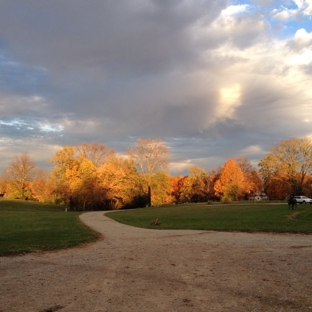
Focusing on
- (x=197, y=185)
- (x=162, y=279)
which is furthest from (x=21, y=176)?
(x=162, y=279)

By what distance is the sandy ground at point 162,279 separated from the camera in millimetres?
5352

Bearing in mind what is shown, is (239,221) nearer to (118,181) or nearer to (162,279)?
(162,279)

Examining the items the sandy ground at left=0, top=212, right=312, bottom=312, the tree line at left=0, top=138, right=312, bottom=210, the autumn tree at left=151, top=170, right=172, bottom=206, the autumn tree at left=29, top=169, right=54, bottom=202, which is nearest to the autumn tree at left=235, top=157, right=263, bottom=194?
the tree line at left=0, top=138, right=312, bottom=210

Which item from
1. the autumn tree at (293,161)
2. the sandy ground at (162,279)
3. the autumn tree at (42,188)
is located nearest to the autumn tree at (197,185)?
the autumn tree at (293,161)

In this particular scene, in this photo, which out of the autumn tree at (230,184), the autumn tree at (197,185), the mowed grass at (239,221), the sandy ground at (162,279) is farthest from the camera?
the autumn tree at (197,185)

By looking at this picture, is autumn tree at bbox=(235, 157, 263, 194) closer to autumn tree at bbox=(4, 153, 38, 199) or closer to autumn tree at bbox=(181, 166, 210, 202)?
autumn tree at bbox=(181, 166, 210, 202)

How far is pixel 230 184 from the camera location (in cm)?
7456

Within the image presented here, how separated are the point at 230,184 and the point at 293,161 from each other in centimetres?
1425

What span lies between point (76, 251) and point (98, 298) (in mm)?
5867

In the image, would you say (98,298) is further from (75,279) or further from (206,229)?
(206,229)

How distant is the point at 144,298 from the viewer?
5691mm

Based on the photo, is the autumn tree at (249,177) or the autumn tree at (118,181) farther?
the autumn tree at (249,177)

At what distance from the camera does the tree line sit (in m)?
57.8

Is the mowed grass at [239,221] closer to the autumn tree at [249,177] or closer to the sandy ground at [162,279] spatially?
the sandy ground at [162,279]
